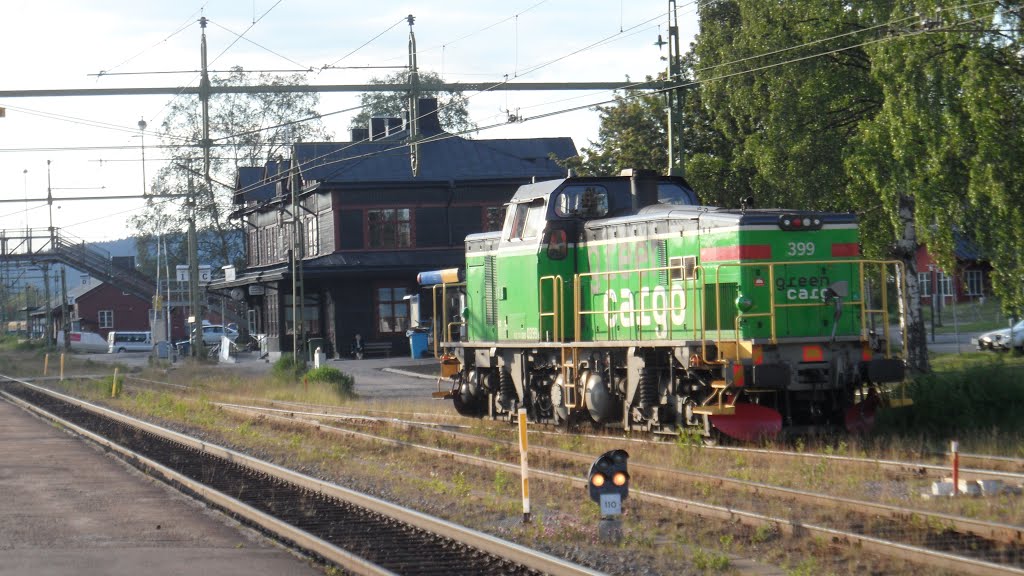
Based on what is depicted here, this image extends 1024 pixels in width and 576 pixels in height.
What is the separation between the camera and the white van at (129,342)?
247ft

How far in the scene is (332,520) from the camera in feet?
34.8

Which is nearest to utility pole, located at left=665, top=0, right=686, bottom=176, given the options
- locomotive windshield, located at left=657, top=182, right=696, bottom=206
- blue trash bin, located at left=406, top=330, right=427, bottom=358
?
locomotive windshield, located at left=657, top=182, right=696, bottom=206

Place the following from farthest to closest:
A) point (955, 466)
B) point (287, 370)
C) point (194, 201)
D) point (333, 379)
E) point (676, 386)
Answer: point (194, 201)
point (287, 370)
point (333, 379)
point (676, 386)
point (955, 466)

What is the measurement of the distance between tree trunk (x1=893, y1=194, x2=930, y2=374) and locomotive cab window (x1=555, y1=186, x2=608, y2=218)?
7.22 meters

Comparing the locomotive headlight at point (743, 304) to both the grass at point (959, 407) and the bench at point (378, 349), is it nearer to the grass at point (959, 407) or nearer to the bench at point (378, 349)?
the grass at point (959, 407)

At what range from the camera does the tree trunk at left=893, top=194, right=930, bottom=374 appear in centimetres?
2153

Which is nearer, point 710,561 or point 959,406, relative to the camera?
point 710,561

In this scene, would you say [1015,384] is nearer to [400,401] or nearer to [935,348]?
[400,401]

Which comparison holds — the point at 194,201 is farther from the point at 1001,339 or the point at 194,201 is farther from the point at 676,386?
the point at 676,386

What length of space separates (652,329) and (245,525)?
680 cm

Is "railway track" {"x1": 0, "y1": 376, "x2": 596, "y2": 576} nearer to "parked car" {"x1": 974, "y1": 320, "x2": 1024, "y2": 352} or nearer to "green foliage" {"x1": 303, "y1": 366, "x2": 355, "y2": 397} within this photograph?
"green foliage" {"x1": 303, "y1": 366, "x2": 355, "y2": 397}

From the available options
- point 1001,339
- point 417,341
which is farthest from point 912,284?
point 417,341

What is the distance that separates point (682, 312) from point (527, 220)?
3.64 meters

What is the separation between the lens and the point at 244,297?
58.5 m
